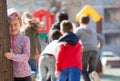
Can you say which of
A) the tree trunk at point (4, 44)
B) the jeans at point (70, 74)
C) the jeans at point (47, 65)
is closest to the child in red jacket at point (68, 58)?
the jeans at point (70, 74)

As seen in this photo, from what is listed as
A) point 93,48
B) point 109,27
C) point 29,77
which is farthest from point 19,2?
point 29,77

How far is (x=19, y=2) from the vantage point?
1453 inches

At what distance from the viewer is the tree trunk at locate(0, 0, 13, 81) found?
4906 mm

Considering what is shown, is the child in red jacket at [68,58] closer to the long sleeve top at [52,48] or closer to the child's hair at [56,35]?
the long sleeve top at [52,48]

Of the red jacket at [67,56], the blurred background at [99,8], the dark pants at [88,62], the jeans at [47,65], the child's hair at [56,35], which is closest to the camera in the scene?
the red jacket at [67,56]

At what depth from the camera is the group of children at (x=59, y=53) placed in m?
5.06

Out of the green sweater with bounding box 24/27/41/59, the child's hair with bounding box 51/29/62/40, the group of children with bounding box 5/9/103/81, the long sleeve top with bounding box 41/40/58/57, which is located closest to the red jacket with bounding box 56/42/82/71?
the group of children with bounding box 5/9/103/81

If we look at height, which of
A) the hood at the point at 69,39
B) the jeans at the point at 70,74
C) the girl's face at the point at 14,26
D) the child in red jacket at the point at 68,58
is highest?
the girl's face at the point at 14,26

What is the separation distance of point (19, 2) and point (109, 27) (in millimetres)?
7446

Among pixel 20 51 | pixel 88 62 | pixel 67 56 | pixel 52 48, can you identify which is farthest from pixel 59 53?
pixel 20 51

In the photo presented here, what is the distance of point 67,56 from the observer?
24.6 ft

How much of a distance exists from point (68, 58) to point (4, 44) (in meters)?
2.65

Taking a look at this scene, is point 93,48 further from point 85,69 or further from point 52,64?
point 52,64

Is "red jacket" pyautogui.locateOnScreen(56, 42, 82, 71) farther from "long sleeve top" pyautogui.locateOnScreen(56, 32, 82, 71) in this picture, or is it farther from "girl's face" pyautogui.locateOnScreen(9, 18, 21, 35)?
"girl's face" pyautogui.locateOnScreen(9, 18, 21, 35)
